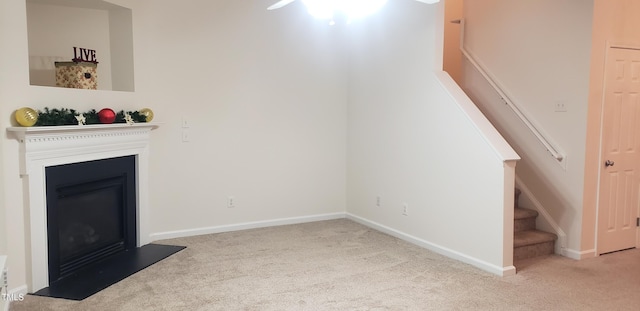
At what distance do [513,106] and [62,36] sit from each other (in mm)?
4423

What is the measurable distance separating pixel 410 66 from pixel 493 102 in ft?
3.43

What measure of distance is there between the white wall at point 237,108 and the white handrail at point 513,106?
1.45m

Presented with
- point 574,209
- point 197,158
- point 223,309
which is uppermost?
point 197,158

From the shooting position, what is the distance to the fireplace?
381 cm

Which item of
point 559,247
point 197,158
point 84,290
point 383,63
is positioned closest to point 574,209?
point 559,247

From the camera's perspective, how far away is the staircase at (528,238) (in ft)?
14.6

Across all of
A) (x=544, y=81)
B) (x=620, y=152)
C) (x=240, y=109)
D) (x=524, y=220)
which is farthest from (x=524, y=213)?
(x=240, y=109)

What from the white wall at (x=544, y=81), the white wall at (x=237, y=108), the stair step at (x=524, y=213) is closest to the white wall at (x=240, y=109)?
the white wall at (x=237, y=108)

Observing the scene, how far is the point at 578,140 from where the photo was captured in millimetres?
4461

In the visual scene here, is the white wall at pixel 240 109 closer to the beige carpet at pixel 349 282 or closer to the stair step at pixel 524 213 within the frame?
the beige carpet at pixel 349 282

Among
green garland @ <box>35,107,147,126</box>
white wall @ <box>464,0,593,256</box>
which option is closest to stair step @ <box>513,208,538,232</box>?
white wall @ <box>464,0,593,256</box>

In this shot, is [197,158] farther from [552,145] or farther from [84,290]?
[552,145]

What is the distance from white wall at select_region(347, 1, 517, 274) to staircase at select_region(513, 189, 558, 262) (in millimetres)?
491

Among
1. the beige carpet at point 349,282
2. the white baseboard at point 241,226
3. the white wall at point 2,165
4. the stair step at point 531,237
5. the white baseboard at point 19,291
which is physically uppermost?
the white wall at point 2,165
